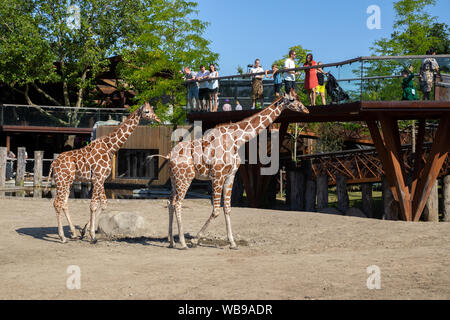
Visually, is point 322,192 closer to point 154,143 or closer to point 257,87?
point 257,87

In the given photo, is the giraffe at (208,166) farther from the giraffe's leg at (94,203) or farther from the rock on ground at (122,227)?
the rock on ground at (122,227)

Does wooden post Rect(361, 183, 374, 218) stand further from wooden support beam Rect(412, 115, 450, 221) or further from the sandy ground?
the sandy ground

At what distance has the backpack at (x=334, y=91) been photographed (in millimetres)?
17172

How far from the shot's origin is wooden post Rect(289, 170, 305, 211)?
79.8ft

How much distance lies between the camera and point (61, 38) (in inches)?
1662

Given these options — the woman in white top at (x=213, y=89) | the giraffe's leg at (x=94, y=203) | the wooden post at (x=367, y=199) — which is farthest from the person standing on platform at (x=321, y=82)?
the giraffe's leg at (x=94, y=203)

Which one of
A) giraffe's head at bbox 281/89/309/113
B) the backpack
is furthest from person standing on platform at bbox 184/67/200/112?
giraffe's head at bbox 281/89/309/113

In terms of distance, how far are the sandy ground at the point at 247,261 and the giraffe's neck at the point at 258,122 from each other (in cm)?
250

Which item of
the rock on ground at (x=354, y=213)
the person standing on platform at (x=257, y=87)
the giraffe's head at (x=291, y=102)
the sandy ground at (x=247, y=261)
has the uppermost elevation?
the person standing on platform at (x=257, y=87)

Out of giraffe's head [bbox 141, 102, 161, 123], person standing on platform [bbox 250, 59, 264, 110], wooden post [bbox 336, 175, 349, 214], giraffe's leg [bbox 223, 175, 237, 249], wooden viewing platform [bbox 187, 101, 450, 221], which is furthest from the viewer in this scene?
wooden post [bbox 336, 175, 349, 214]

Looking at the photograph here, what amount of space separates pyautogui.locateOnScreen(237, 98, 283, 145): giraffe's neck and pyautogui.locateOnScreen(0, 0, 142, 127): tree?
91.7ft

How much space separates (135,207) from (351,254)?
9613 mm

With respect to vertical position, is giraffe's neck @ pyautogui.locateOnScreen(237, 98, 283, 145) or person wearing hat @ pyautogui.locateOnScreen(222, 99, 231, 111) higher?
person wearing hat @ pyautogui.locateOnScreen(222, 99, 231, 111)
